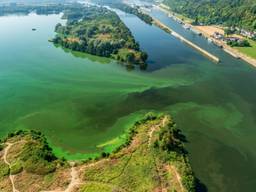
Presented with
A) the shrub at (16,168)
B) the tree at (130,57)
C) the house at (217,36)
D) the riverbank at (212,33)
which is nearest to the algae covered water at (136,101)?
the riverbank at (212,33)

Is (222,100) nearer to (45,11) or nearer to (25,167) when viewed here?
(25,167)

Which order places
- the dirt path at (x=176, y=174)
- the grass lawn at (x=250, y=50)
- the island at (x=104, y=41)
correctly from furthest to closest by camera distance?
the grass lawn at (x=250, y=50)
the island at (x=104, y=41)
the dirt path at (x=176, y=174)

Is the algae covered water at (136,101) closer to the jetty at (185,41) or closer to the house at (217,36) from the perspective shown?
the jetty at (185,41)

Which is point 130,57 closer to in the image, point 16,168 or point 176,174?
point 176,174

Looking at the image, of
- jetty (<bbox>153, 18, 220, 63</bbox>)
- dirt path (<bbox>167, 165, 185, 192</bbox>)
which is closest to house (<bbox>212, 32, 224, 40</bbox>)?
jetty (<bbox>153, 18, 220, 63</bbox>)

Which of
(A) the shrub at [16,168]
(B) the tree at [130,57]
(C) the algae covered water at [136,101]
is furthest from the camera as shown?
(B) the tree at [130,57]

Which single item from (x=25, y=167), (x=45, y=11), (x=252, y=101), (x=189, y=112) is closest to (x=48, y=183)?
(x=25, y=167)

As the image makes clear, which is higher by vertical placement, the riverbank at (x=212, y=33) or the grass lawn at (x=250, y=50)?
the grass lawn at (x=250, y=50)
